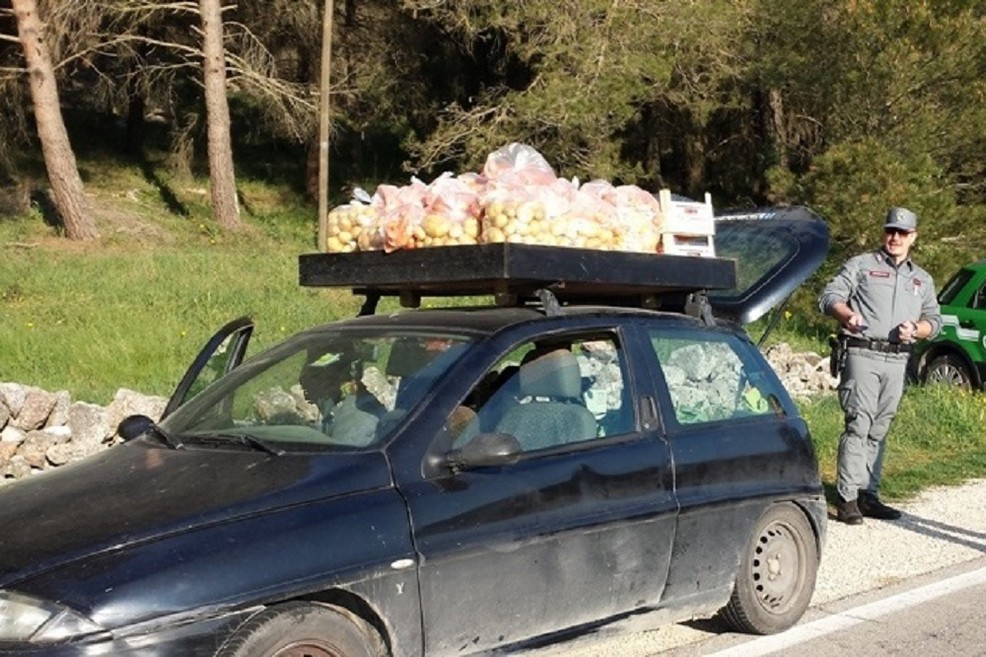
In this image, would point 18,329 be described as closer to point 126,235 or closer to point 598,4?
point 126,235

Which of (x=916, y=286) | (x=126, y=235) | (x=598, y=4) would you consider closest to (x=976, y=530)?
(x=916, y=286)

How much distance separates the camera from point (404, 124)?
2991cm

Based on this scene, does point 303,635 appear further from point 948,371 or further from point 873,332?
point 948,371

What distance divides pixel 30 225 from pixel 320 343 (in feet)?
62.5

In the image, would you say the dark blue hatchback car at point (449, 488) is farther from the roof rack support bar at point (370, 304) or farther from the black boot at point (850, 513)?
the black boot at point (850, 513)

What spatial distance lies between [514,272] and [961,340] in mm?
10933

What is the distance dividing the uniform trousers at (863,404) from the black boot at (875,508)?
200mm

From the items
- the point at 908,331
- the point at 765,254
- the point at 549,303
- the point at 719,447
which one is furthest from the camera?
the point at 908,331

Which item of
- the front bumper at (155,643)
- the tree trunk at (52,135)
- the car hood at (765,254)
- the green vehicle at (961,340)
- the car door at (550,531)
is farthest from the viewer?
the tree trunk at (52,135)

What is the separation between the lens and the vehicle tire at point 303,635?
13.2 ft

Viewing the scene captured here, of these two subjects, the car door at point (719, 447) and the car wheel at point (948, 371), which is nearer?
the car door at point (719, 447)

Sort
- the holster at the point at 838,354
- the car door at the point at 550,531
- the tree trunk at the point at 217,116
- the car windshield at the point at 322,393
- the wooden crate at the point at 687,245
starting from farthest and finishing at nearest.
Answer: the tree trunk at the point at 217,116 < the holster at the point at 838,354 < the wooden crate at the point at 687,245 < the car windshield at the point at 322,393 < the car door at the point at 550,531

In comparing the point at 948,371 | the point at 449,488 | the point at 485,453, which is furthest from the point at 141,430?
the point at 948,371

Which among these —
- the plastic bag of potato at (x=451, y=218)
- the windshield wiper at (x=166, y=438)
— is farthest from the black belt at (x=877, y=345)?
the windshield wiper at (x=166, y=438)
